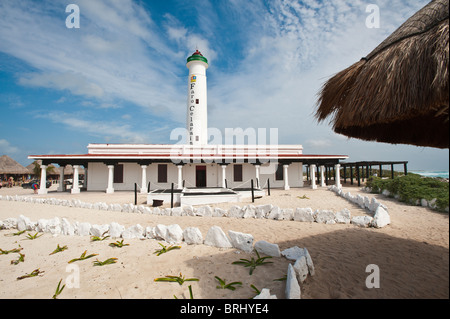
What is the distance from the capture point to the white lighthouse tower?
2280 centimetres

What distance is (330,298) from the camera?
2.50 m

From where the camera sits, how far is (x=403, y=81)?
2.58m

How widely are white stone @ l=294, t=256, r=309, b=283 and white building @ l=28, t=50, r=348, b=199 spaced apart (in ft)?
49.4

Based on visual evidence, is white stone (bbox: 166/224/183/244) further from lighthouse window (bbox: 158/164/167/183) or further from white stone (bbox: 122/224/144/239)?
lighthouse window (bbox: 158/164/167/183)

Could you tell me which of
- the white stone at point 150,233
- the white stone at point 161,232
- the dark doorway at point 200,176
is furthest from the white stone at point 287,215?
the dark doorway at point 200,176

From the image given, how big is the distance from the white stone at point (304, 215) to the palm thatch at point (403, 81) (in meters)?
3.60

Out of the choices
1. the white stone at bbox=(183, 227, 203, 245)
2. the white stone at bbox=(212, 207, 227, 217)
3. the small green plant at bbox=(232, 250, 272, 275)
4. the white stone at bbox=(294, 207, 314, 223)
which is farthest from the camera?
the white stone at bbox=(212, 207, 227, 217)

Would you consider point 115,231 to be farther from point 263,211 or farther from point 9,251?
point 263,211

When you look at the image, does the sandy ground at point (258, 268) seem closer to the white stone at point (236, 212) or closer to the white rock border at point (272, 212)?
the white rock border at point (272, 212)

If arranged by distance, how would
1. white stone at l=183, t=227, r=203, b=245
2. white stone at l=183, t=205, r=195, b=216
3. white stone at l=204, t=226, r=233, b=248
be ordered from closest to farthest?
white stone at l=204, t=226, r=233, b=248, white stone at l=183, t=227, r=203, b=245, white stone at l=183, t=205, r=195, b=216

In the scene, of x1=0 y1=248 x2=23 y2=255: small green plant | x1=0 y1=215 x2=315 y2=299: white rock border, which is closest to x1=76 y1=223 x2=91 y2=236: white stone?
x1=0 y1=215 x2=315 y2=299: white rock border
